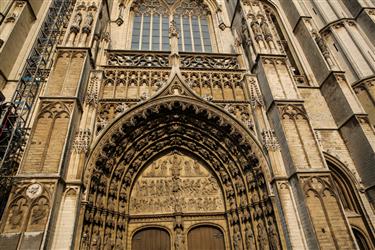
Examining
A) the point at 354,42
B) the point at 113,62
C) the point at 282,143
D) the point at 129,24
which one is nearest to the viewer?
the point at 282,143

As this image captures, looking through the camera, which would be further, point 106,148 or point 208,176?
point 208,176

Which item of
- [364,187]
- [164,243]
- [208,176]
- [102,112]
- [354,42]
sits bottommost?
[164,243]

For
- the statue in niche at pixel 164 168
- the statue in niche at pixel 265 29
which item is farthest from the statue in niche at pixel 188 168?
the statue in niche at pixel 265 29

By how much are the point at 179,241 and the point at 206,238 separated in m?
0.86

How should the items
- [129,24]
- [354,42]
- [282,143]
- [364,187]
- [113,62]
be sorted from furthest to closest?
[129,24] → [354,42] → [113,62] → [364,187] → [282,143]

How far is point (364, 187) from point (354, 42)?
5712mm

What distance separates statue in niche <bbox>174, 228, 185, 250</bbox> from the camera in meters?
6.62

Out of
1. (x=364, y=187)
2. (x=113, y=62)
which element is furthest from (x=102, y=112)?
(x=364, y=187)

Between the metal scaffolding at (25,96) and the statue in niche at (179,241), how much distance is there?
433 centimetres

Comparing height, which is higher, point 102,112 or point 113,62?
point 113,62

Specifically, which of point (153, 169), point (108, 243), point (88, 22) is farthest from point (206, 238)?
point (88, 22)

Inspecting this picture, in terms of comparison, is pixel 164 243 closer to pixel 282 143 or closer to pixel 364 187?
pixel 282 143

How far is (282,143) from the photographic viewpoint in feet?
22.4

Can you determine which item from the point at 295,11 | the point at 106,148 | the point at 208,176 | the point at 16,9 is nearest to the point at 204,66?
the point at 208,176
